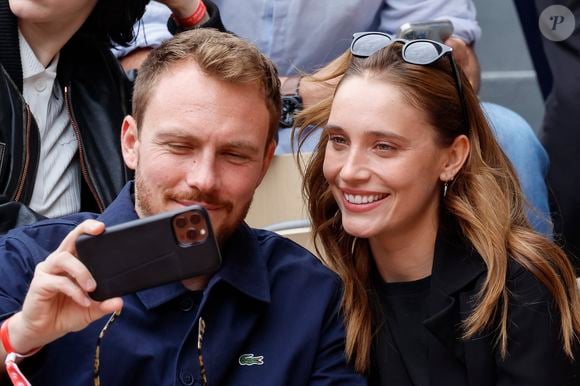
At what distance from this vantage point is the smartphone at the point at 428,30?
3.47m

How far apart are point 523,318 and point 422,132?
52 centimetres

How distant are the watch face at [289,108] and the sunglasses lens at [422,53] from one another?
36.9 inches

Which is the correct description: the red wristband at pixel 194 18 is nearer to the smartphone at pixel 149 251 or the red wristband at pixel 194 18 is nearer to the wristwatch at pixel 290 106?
the wristwatch at pixel 290 106

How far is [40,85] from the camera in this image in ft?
9.94

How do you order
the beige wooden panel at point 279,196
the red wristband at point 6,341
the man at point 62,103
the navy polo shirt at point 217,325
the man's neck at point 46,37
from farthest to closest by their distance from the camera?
the beige wooden panel at point 279,196
the man's neck at point 46,37
the man at point 62,103
the navy polo shirt at point 217,325
the red wristband at point 6,341

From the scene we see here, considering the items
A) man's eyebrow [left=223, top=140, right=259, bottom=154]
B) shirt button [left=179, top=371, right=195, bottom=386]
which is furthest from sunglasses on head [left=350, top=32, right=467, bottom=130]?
shirt button [left=179, top=371, right=195, bottom=386]

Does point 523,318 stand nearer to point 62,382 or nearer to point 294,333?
point 294,333

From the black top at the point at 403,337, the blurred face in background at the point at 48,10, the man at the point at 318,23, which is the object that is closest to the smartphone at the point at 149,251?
the black top at the point at 403,337

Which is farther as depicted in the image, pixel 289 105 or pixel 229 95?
pixel 289 105

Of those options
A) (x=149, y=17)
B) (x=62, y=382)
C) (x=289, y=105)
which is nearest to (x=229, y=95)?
(x=62, y=382)

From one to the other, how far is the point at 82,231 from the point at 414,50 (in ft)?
3.72

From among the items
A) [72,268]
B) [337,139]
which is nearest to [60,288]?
[72,268]

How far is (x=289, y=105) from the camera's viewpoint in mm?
3617

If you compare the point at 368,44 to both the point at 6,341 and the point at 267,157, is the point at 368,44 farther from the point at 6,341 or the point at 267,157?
the point at 6,341
